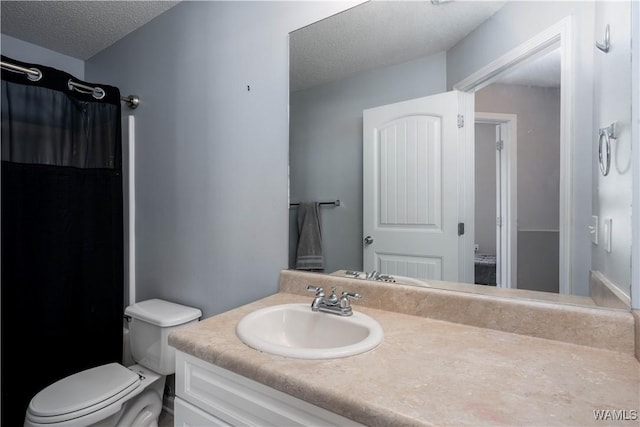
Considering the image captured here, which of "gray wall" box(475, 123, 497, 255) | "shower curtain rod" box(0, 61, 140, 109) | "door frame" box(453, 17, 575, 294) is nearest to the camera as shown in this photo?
"door frame" box(453, 17, 575, 294)

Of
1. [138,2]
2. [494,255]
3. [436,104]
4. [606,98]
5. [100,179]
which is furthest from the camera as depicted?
[100,179]

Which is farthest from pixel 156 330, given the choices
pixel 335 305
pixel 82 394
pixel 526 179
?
pixel 526 179

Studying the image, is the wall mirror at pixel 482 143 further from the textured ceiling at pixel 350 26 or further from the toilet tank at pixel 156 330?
the toilet tank at pixel 156 330

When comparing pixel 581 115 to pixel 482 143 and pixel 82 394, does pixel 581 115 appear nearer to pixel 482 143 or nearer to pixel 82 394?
pixel 482 143

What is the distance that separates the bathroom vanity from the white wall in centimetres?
13

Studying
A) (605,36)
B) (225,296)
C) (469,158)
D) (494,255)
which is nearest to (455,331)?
(494,255)

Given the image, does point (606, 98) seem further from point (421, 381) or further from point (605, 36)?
point (421, 381)

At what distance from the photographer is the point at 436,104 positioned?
1111mm

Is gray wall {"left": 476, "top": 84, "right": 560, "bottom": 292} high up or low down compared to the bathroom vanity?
up

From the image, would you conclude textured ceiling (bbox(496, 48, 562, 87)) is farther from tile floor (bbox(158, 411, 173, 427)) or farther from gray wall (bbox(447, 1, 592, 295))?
tile floor (bbox(158, 411, 173, 427))

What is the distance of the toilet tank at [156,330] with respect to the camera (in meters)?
1.53

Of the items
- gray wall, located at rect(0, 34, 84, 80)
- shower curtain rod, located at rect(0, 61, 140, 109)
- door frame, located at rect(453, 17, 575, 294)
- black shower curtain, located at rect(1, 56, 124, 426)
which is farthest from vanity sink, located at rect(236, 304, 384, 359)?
gray wall, located at rect(0, 34, 84, 80)

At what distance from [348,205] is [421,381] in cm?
80

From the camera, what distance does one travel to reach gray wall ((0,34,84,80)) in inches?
79.0
